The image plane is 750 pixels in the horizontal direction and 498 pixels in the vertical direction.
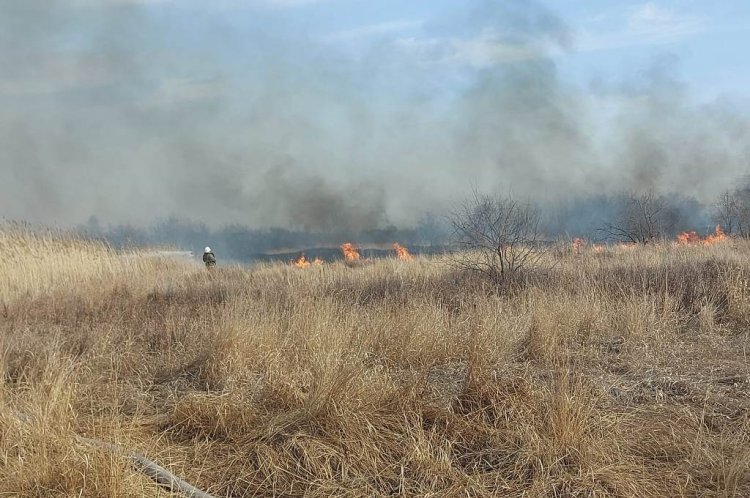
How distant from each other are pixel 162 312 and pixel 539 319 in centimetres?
589

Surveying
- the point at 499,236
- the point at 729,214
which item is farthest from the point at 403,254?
the point at 729,214

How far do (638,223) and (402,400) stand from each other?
21.2 m

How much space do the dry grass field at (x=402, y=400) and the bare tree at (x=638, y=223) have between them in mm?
15065

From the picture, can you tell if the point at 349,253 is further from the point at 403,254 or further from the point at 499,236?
the point at 499,236

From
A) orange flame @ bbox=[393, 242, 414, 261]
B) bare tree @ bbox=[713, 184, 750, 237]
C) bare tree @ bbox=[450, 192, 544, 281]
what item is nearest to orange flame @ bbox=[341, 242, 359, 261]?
orange flame @ bbox=[393, 242, 414, 261]

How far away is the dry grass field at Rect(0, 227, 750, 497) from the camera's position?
3902 millimetres

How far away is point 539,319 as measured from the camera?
23.2 feet

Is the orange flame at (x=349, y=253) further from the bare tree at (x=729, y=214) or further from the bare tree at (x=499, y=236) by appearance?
the bare tree at (x=729, y=214)

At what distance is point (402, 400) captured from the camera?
477 cm

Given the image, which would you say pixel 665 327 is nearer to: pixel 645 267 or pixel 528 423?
pixel 528 423

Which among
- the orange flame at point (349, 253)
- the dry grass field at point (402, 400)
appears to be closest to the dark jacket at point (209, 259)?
the orange flame at point (349, 253)

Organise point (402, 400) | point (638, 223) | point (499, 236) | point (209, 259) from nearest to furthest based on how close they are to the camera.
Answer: point (402, 400)
point (499, 236)
point (209, 259)
point (638, 223)

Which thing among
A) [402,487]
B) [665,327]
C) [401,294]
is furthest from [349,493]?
[401,294]

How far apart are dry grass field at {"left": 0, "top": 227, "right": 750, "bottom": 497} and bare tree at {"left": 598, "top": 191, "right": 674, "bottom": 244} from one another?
1507 centimetres
